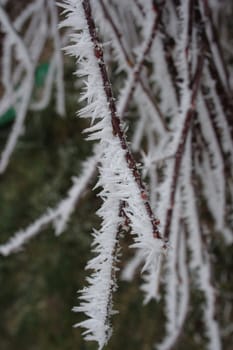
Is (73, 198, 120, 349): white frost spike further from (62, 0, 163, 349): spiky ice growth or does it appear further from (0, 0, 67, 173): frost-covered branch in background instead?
(0, 0, 67, 173): frost-covered branch in background

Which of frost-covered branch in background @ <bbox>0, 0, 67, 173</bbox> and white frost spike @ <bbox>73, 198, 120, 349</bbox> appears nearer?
white frost spike @ <bbox>73, 198, 120, 349</bbox>

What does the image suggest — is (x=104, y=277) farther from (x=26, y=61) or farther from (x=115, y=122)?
(x=26, y=61)

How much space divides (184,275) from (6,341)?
32.3 inches

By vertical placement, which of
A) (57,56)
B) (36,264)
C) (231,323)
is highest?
(57,56)

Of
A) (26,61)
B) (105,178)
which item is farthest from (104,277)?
(26,61)

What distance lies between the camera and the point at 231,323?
1.32 meters

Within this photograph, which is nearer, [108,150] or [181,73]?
[108,150]

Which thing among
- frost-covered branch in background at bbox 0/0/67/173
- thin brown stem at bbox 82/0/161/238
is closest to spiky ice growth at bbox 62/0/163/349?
thin brown stem at bbox 82/0/161/238

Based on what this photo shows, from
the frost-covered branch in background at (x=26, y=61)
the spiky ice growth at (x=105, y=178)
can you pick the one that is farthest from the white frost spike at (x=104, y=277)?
the frost-covered branch in background at (x=26, y=61)

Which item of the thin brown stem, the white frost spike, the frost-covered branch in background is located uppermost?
the frost-covered branch in background

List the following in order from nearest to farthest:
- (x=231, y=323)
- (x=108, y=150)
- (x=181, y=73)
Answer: (x=108, y=150) → (x=181, y=73) → (x=231, y=323)

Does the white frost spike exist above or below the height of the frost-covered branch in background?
below

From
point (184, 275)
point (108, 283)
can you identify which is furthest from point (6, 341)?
point (108, 283)

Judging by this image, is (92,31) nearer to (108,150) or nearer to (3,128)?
(108,150)
